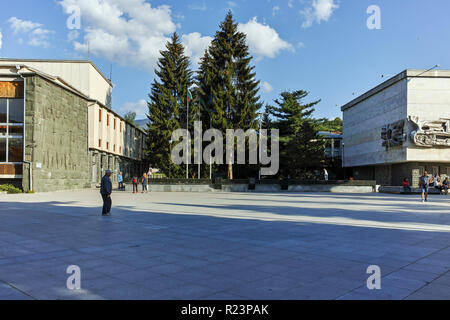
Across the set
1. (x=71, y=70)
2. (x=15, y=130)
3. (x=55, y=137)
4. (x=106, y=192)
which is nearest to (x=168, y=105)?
(x=71, y=70)

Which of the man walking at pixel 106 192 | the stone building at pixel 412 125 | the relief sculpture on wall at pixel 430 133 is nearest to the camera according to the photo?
the man walking at pixel 106 192

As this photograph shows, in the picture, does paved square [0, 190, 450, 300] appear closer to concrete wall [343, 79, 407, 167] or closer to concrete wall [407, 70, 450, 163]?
concrete wall [407, 70, 450, 163]

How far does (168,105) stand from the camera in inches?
1877

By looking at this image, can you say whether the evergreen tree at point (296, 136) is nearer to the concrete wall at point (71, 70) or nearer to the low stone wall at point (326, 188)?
the low stone wall at point (326, 188)

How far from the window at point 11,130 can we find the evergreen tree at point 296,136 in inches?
1228

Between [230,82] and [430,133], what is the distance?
78.8 feet

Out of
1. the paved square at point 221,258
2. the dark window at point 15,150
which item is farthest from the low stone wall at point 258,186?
the paved square at point 221,258

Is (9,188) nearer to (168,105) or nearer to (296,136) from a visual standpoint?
(168,105)

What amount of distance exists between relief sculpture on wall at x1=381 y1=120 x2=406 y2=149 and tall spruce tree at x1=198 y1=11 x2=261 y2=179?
54.4 feet

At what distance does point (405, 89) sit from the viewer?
4194cm

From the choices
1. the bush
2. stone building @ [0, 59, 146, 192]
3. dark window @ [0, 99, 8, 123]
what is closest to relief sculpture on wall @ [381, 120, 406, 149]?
stone building @ [0, 59, 146, 192]

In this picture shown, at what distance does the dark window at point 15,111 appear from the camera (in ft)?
95.5
